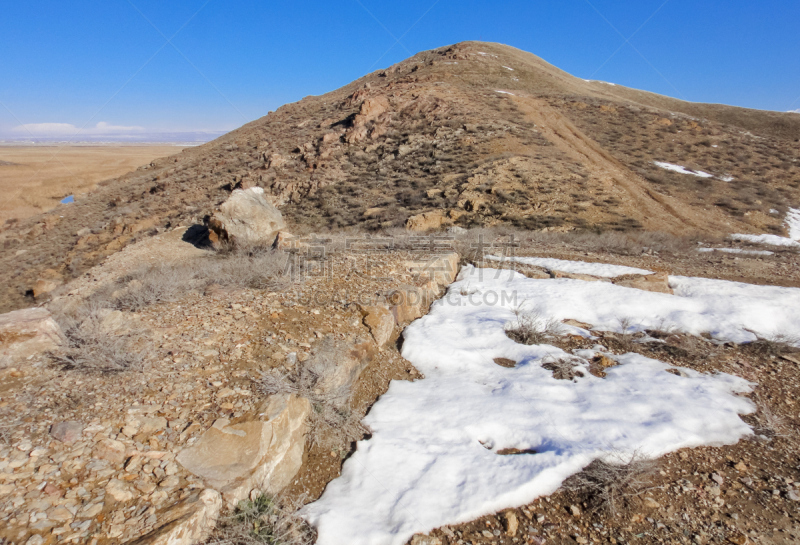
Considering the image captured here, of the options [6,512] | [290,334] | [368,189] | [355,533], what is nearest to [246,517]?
[355,533]

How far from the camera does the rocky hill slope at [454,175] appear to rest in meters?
13.3

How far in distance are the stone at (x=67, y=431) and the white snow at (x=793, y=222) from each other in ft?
62.0

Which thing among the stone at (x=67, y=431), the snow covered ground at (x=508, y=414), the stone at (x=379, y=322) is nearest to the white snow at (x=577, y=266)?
the snow covered ground at (x=508, y=414)

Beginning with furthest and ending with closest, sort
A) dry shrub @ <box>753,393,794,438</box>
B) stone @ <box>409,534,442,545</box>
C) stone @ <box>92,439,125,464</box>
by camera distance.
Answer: dry shrub @ <box>753,393,794,438</box> < stone @ <box>92,439,125,464</box> < stone @ <box>409,534,442,545</box>

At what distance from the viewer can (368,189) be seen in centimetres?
1611

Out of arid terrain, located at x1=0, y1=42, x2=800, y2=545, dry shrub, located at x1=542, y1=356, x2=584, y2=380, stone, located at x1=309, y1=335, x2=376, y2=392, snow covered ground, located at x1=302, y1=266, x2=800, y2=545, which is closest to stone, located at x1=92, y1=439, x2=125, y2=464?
arid terrain, located at x1=0, y1=42, x2=800, y2=545

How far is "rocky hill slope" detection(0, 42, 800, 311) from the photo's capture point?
13.3 metres

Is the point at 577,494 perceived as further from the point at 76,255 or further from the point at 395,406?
the point at 76,255

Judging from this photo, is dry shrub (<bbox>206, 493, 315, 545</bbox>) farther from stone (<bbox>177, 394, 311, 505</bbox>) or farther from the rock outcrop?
the rock outcrop

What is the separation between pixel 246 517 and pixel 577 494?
2.23 m

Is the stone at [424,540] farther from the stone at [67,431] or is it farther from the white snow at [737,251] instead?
the white snow at [737,251]

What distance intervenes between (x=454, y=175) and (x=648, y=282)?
10.7m

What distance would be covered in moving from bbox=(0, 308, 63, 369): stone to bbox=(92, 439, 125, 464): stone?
145 centimetres

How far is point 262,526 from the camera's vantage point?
7.47 feet
